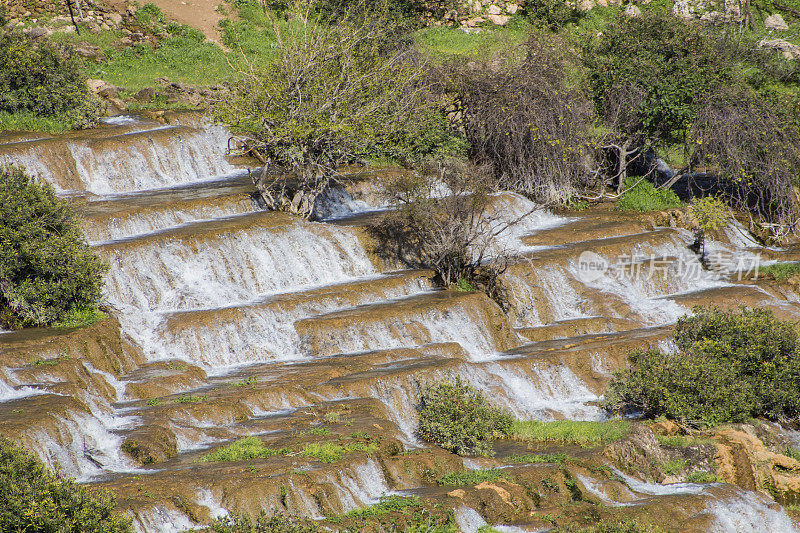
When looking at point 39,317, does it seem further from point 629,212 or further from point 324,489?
point 629,212

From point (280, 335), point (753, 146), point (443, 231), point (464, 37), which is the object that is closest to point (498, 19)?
point (464, 37)

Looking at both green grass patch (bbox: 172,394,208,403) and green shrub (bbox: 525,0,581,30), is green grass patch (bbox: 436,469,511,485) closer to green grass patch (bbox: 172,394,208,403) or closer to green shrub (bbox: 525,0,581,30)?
green grass patch (bbox: 172,394,208,403)

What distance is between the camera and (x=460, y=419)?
18500 millimetres

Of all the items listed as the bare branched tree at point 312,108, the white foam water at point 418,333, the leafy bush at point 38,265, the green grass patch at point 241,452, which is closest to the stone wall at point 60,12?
the bare branched tree at point 312,108

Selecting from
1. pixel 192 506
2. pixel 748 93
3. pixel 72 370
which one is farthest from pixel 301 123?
pixel 748 93

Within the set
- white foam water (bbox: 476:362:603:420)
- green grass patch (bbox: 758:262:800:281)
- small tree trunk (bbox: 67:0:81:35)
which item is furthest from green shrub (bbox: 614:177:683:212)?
small tree trunk (bbox: 67:0:81:35)

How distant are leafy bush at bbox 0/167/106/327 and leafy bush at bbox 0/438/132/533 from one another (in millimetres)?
10040

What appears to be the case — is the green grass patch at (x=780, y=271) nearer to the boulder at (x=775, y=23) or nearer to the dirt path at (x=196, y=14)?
the boulder at (x=775, y=23)

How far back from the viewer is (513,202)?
3447 cm

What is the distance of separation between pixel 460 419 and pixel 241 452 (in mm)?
5080

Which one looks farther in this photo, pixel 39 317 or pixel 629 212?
pixel 629 212

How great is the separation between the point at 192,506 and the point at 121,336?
940cm

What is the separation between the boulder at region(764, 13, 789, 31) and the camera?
189 ft

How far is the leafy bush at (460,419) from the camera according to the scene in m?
18.0
